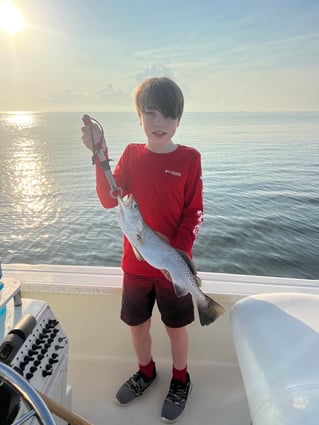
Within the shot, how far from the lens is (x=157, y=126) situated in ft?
5.10

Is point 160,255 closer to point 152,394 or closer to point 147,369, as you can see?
point 147,369

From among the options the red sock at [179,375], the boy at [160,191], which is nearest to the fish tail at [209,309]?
the boy at [160,191]

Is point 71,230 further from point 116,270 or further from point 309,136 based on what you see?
point 309,136

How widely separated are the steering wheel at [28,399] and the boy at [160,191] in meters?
0.86

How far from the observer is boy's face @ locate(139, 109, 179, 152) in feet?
5.08

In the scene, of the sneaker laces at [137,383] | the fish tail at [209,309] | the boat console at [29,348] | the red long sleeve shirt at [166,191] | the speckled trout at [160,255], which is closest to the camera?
the boat console at [29,348]

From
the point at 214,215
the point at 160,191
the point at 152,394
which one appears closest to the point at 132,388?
the point at 152,394

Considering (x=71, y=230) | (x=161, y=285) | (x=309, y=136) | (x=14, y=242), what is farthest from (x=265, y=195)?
(x=309, y=136)

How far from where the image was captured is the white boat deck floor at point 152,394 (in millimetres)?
1880

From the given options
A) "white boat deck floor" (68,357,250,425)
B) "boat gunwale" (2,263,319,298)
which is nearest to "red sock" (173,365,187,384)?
"white boat deck floor" (68,357,250,425)

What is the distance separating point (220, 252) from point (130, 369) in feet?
11.8

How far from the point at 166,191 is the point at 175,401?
3.95 feet

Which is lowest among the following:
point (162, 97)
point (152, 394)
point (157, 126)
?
point (152, 394)

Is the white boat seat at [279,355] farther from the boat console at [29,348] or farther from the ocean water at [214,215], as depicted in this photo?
the ocean water at [214,215]
